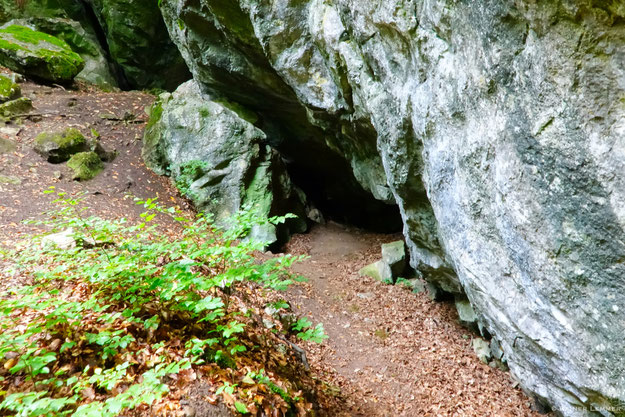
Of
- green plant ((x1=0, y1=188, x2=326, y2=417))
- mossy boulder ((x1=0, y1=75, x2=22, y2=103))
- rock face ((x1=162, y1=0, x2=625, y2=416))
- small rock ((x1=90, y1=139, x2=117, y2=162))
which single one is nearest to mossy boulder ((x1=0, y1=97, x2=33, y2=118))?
mossy boulder ((x1=0, y1=75, x2=22, y2=103))

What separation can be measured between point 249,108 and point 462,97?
10.3m

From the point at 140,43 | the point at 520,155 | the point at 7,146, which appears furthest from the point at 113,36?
the point at 520,155

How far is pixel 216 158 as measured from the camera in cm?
1165

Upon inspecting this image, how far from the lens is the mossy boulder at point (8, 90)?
36.6 feet

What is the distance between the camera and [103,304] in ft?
12.4

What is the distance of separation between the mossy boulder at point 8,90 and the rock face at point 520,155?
10.3 meters

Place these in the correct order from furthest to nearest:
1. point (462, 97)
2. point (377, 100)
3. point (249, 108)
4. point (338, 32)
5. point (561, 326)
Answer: point (249, 108) < point (338, 32) < point (377, 100) < point (462, 97) < point (561, 326)

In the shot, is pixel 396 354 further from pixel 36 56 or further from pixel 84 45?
pixel 84 45

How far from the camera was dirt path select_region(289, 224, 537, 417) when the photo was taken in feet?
17.8

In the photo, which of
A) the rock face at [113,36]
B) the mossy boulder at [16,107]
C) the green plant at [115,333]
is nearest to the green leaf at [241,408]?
the green plant at [115,333]

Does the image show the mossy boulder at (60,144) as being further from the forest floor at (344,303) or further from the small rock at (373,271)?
the small rock at (373,271)

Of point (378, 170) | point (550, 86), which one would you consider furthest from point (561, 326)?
point (378, 170)

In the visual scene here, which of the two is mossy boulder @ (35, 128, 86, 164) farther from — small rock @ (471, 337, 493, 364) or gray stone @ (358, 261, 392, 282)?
small rock @ (471, 337, 493, 364)

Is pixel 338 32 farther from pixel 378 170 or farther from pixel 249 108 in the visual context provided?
pixel 249 108
